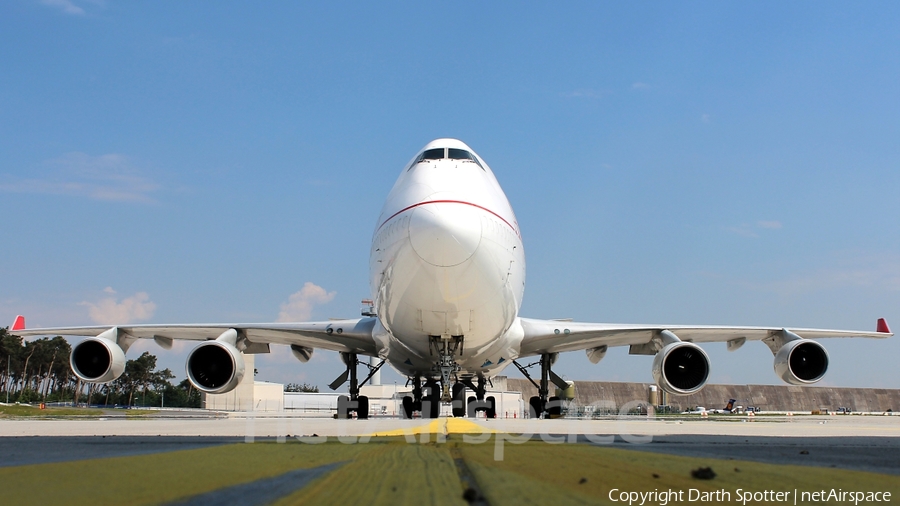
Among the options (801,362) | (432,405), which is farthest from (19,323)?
(801,362)

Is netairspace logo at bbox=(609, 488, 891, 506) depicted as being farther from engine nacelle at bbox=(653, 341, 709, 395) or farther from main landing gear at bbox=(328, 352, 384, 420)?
main landing gear at bbox=(328, 352, 384, 420)

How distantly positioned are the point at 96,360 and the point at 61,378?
6770 centimetres

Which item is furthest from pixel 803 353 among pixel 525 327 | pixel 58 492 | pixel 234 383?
pixel 58 492

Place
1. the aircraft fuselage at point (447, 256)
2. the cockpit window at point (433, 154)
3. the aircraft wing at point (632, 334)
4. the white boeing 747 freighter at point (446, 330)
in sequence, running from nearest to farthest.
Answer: the aircraft fuselage at point (447, 256)
the white boeing 747 freighter at point (446, 330)
the cockpit window at point (433, 154)
the aircraft wing at point (632, 334)

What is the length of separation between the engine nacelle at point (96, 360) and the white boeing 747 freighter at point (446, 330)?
1.0 inches

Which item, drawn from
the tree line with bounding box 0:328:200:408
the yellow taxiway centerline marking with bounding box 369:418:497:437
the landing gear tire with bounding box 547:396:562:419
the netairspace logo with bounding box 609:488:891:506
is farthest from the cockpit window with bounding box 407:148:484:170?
the tree line with bounding box 0:328:200:408

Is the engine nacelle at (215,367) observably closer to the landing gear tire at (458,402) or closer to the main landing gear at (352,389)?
the main landing gear at (352,389)

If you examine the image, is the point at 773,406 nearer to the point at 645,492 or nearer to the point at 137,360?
the point at 137,360

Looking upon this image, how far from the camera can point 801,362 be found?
16.1 m

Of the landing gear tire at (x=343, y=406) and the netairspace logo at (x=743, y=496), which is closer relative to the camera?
the netairspace logo at (x=743, y=496)

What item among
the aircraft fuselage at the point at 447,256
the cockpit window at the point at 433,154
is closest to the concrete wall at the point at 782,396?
the aircraft fuselage at the point at 447,256

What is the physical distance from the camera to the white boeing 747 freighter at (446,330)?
11.0 m

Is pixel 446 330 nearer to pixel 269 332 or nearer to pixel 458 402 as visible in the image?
pixel 458 402

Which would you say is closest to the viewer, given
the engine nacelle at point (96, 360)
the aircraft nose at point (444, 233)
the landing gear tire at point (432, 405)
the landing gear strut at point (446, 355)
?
the aircraft nose at point (444, 233)
